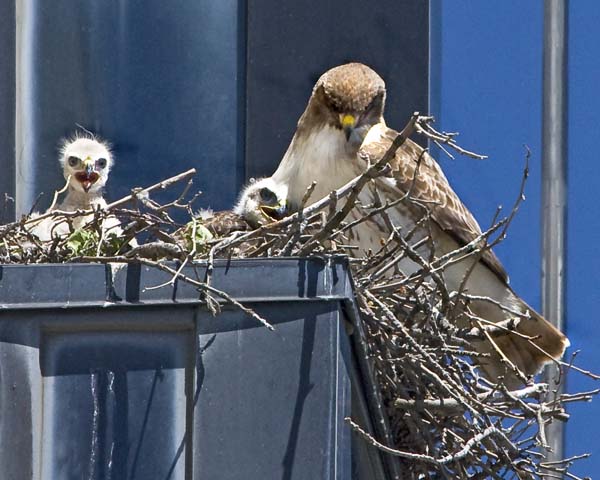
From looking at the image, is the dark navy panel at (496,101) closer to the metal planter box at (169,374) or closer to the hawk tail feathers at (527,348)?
the hawk tail feathers at (527,348)

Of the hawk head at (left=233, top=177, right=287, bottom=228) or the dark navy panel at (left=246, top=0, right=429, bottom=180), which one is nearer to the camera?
the hawk head at (left=233, top=177, right=287, bottom=228)

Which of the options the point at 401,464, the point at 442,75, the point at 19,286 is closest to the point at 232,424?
the point at 19,286

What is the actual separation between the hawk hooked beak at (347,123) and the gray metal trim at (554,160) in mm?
1312

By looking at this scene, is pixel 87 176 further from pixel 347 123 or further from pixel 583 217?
pixel 583 217

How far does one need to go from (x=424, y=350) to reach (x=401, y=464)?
1.30ft

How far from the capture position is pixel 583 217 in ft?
25.7

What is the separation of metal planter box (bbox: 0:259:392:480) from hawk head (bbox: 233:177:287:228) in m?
2.02

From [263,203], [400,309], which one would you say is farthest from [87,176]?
[400,309]

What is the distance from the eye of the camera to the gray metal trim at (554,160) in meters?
7.79

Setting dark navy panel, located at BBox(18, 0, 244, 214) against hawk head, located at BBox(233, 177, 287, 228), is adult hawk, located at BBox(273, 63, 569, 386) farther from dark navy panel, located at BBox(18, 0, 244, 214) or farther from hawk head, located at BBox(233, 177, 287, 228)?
dark navy panel, located at BBox(18, 0, 244, 214)

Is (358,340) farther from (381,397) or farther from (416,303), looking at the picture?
(416,303)

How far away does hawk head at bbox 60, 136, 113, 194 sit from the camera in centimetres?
729

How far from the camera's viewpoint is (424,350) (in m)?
5.47

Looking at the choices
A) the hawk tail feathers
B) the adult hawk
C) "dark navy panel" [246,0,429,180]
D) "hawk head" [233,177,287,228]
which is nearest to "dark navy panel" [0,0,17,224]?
"dark navy panel" [246,0,429,180]
